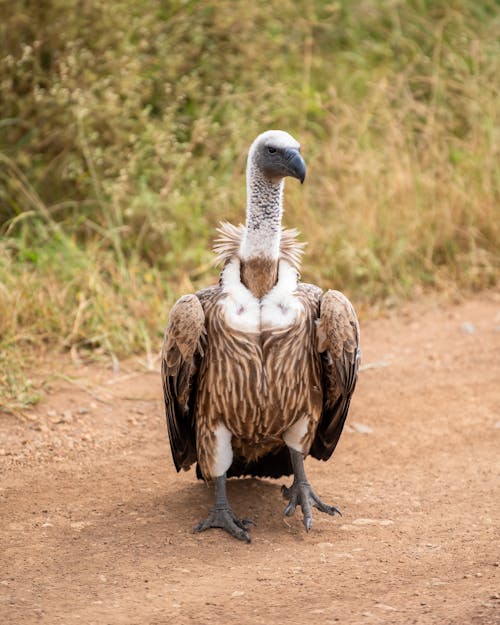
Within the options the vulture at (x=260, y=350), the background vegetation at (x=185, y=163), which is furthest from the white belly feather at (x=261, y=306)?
the background vegetation at (x=185, y=163)

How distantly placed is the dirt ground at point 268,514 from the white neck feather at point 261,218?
3.83ft

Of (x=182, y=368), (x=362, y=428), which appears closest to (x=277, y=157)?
(x=182, y=368)

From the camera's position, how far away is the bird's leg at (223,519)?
14.2 ft

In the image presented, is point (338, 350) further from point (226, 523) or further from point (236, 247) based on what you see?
point (226, 523)

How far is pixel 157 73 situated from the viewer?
7.89 m

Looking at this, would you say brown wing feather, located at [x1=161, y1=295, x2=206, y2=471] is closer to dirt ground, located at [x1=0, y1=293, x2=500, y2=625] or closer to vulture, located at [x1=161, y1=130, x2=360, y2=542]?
vulture, located at [x1=161, y1=130, x2=360, y2=542]

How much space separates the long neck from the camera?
14.0 ft

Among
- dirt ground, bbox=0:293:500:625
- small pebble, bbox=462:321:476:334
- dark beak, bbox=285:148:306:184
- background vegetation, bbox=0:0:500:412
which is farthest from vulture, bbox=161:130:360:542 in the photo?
small pebble, bbox=462:321:476:334

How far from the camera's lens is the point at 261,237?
169 inches

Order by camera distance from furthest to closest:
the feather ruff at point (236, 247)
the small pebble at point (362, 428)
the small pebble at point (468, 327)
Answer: the small pebble at point (468, 327)
the small pebble at point (362, 428)
the feather ruff at point (236, 247)

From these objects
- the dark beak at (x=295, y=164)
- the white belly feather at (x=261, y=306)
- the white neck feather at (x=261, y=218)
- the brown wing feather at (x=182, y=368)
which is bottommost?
the brown wing feather at (x=182, y=368)

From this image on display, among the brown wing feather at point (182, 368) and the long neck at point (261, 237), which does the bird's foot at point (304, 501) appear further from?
the long neck at point (261, 237)

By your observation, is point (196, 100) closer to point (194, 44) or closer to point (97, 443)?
point (194, 44)

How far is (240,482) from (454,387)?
A: 1.74 m
